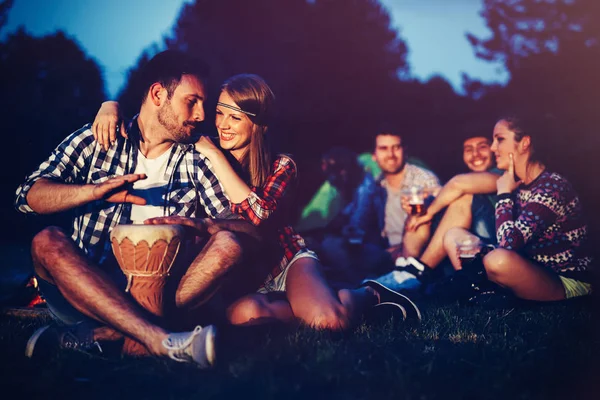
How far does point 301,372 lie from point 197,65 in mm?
2262

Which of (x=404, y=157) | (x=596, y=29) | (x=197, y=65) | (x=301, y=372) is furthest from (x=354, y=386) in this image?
(x=596, y=29)

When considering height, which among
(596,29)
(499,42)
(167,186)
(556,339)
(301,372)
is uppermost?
(499,42)

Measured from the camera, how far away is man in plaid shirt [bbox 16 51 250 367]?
93.0 inches

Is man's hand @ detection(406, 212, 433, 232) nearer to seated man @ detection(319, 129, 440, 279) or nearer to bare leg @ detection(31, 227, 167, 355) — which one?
seated man @ detection(319, 129, 440, 279)

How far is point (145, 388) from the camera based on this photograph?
2.01m

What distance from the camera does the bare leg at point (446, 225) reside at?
4.71 meters

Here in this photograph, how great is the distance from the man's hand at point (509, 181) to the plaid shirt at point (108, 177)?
222cm

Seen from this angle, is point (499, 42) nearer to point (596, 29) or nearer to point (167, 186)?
point (596, 29)

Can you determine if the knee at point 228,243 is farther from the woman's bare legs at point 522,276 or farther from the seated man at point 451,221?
the seated man at point 451,221

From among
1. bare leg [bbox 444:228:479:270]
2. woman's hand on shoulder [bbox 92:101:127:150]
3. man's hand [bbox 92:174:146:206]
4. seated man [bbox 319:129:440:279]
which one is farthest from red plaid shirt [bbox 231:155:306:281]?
seated man [bbox 319:129:440:279]

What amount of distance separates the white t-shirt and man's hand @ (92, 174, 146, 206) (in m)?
0.57

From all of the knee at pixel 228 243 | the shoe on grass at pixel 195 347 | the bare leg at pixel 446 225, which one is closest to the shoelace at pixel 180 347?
the shoe on grass at pixel 195 347

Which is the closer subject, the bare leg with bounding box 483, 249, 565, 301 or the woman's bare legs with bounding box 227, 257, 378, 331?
the woman's bare legs with bounding box 227, 257, 378, 331

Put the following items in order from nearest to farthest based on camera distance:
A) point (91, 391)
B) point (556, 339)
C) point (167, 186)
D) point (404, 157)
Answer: point (91, 391) → point (556, 339) → point (167, 186) → point (404, 157)
